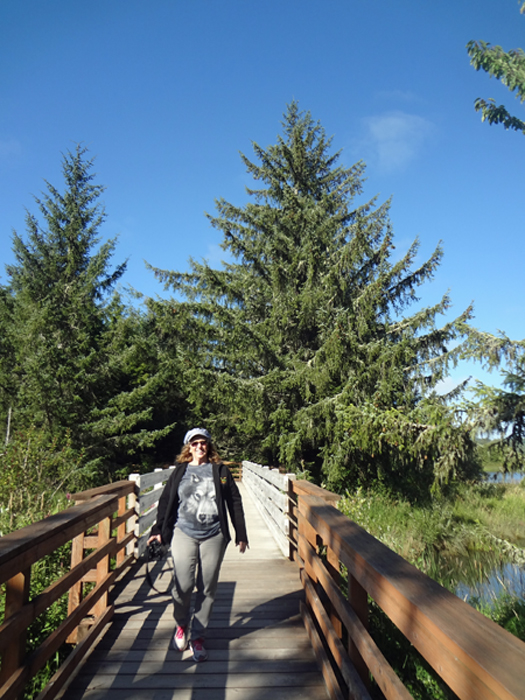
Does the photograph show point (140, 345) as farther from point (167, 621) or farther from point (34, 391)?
point (167, 621)

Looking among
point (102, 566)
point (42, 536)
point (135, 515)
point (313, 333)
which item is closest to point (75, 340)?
point (313, 333)

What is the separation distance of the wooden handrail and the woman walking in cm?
78

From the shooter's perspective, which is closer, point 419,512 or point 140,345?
point 419,512

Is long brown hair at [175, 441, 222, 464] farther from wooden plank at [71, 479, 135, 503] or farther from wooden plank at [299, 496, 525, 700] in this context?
wooden plank at [299, 496, 525, 700]

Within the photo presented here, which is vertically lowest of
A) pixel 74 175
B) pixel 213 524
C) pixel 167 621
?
pixel 167 621

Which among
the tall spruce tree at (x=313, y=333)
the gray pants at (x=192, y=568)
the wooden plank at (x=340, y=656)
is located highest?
the tall spruce tree at (x=313, y=333)

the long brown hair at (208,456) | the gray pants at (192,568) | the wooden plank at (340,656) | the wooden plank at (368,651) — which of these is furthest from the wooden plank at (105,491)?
the wooden plank at (368,651)

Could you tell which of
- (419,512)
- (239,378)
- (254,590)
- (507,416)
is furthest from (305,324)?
(254,590)

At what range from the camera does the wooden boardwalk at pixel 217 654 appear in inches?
116

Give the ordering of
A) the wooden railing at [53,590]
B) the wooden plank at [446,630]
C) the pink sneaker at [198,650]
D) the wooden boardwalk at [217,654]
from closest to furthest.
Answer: the wooden plank at [446,630] → the wooden railing at [53,590] → the wooden boardwalk at [217,654] → the pink sneaker at [198,650]

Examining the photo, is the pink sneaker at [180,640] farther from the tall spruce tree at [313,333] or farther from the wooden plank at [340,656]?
the tall spruce tree at [313,333]

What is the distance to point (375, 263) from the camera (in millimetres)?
17484

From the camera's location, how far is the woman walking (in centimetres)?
353

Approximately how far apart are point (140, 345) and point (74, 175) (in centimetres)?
968
